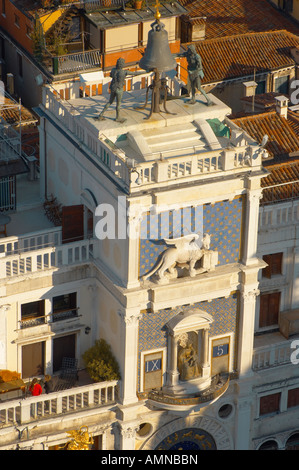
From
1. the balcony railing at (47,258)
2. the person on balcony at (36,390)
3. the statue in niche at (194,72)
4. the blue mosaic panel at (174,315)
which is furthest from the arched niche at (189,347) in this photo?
the statue in niche at (194,72)

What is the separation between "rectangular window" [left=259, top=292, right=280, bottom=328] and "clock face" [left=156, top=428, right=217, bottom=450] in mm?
5266

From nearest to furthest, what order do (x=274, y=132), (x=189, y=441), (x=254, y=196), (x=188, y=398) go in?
1. (x=254, y=196)
2. (x=188, y=398)
3. (x=189, y=441)
4. (x=274, y=132)

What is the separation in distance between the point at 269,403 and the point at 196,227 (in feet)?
34.4

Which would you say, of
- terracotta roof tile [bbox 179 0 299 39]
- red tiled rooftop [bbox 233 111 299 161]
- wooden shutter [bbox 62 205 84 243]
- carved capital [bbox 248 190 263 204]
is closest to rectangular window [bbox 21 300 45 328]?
wooden shutter [bbox 62 205 84 243]

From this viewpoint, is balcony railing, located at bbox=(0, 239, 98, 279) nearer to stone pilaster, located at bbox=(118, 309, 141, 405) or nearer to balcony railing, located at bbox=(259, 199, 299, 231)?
stone pilaster, located at bbox=(118, 309, 141, 405)

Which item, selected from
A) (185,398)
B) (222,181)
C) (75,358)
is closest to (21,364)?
(75,358)

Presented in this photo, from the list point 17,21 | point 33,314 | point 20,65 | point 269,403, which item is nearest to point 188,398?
point 269,403

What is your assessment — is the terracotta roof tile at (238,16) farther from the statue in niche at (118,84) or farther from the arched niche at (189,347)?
the arched niche at (189,347)

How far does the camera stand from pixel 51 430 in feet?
200

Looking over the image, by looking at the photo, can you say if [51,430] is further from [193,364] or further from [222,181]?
[222,181]

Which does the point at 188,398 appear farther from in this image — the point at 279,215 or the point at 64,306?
the point at 279,215

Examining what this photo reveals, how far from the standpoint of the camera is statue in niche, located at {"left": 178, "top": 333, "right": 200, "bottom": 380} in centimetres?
6191

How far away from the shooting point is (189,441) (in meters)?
64.6

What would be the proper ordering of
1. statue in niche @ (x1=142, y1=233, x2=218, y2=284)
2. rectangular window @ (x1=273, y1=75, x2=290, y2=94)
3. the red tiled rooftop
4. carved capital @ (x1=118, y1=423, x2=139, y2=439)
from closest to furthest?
1. statue in niche @ (x1=142, y1=233, x2=218, y2=284)
2. carved capital @ (x1=118, y1=423, x2=139, y2=439)
3. the red tiled rooftop
4. rectangular window @ (x1=273, y1=75, x2=290, y2=94)
